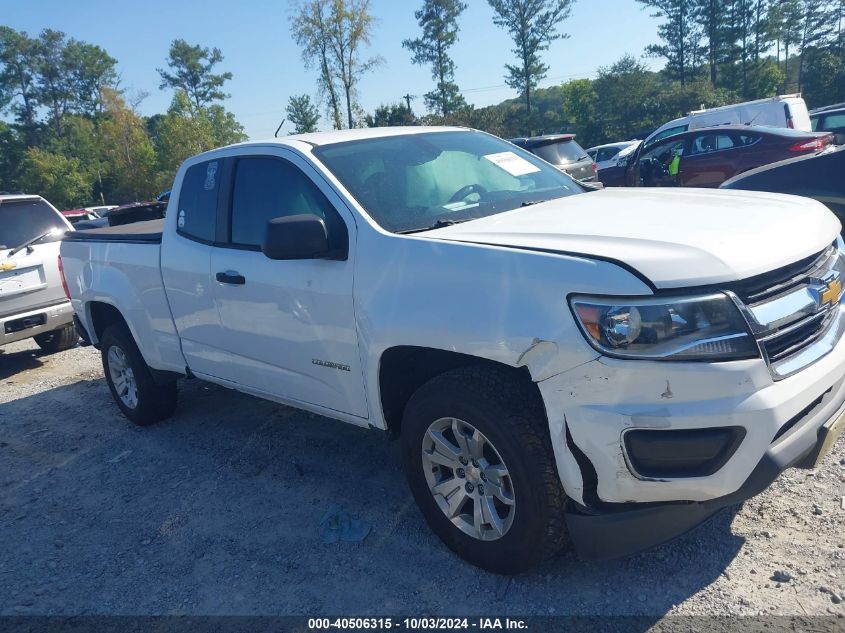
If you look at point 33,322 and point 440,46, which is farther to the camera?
point 440,46

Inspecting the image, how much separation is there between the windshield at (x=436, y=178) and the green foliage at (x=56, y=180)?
165ft

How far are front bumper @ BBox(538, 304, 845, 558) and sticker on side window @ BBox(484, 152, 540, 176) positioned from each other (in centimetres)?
194

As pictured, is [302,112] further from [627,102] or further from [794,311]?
[794,311]

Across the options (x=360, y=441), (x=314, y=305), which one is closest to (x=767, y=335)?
(x=314, y=305)

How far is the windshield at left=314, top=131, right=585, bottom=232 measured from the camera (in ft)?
11.3

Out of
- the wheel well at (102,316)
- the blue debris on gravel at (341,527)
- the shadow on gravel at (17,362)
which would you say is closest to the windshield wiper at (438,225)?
the blue debris on gravel at (341,527)

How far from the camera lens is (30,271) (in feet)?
24.5

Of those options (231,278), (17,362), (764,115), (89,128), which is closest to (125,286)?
(231,278)

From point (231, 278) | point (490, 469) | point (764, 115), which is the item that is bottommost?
point (490, 469)

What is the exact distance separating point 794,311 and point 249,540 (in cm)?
270

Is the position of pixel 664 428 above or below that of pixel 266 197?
below

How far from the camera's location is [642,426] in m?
2.33

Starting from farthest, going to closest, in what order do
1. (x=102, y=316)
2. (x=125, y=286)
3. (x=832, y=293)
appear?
(x=102, y=316) < (x=125, y=286) < (x=832, y=293)

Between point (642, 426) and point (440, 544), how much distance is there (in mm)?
1371
